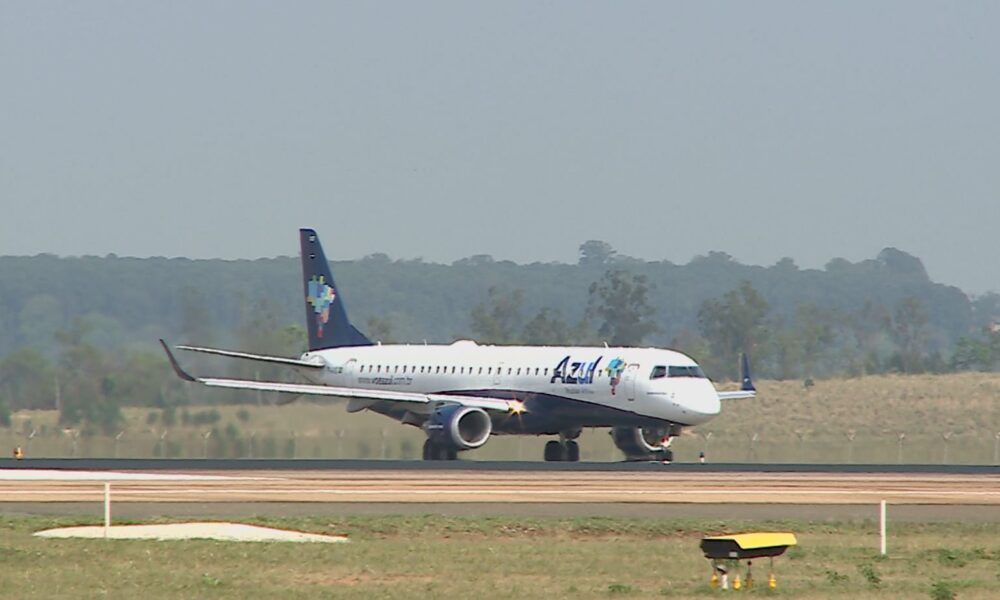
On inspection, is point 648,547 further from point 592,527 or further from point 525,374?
point 525,374

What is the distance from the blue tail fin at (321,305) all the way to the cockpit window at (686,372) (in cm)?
1648

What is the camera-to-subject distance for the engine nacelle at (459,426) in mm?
63938

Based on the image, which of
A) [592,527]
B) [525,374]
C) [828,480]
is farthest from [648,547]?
[525,374]

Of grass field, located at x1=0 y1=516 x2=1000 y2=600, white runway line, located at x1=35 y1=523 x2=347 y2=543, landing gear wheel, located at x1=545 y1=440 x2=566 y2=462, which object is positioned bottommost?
grass field, located at x1=0 y1=516 x2=1000 y2=600

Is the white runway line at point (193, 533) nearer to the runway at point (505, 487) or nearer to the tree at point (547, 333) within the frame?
the runway at point (505, 487)

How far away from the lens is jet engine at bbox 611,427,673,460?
64.1 meters

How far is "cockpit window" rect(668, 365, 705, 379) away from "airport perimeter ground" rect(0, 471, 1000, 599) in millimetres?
7656

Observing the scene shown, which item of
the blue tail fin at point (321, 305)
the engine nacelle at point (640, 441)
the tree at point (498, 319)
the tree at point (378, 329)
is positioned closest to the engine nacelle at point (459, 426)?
the engine nacelle at point (640, 441)

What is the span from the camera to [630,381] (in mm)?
62031

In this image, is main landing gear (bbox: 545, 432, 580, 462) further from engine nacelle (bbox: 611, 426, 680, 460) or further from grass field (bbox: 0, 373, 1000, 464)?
grass field (bbox: 0, 373, 1000, 464)

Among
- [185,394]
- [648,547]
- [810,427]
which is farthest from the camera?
[810,427]

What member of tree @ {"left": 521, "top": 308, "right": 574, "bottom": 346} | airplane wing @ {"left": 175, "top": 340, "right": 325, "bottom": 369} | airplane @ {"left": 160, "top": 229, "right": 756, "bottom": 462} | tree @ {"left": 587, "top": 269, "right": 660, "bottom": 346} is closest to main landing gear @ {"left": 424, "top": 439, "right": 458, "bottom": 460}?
airplane @ {"left": 160, "top": 229, "right": 756, "bottom": 462}

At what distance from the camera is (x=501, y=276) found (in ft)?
620

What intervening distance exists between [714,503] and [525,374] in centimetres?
2303
